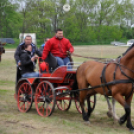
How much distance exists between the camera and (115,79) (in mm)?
5965

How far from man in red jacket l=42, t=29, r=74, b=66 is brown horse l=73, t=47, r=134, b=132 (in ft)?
2.48

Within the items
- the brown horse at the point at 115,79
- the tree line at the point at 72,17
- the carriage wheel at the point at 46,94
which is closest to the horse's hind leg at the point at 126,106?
the brown horse at the point at 115,79

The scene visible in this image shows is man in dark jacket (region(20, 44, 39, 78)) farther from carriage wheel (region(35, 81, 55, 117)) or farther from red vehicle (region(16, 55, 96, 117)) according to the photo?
carriage wheel (region(35, 81, 55, 117))

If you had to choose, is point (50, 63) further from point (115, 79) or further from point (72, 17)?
point (72, 17)

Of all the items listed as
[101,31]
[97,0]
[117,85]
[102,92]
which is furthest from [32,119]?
[97,0]

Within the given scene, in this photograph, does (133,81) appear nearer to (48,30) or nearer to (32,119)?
(32,119)

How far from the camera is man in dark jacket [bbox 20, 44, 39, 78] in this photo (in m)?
7.72

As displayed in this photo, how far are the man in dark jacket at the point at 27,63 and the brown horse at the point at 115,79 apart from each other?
57.3 inches

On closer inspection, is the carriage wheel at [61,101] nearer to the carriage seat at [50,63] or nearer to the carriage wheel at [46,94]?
the carriage wheel at [46,94]

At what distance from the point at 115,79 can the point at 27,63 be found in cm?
270

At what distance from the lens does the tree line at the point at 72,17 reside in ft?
142

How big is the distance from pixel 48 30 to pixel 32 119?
4133 centimetres

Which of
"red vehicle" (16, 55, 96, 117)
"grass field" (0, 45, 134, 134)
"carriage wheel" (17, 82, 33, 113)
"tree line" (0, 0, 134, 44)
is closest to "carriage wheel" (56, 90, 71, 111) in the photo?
"red vehicle" (16, 55, 96, 117)

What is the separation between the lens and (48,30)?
155ft
